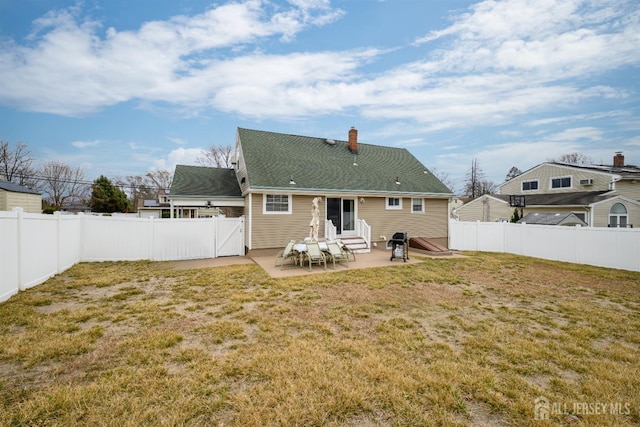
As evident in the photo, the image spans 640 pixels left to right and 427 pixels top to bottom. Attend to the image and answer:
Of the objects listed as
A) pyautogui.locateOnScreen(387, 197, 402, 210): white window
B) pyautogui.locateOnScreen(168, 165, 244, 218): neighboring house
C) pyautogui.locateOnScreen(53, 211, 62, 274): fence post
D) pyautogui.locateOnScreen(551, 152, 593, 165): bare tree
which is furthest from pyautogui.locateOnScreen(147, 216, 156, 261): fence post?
pyautogui.locateOnScreen(551, 152, 593, 165): bare tree

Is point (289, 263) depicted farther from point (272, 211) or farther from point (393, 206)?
point (393, 206)

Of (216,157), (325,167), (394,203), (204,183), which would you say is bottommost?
(394,203)

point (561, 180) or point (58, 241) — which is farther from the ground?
point (561, 180)

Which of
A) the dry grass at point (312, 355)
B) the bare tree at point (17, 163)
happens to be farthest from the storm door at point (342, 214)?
the bare tree at point (17, 163)

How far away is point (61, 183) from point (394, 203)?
48.2 m

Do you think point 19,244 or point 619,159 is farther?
point 619,159

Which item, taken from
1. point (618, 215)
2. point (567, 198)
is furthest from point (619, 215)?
point (567, 198)

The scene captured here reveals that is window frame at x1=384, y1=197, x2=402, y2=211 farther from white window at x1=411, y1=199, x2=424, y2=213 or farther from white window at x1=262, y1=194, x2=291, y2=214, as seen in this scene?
white window at x1=262, y1=194, x2=291, y2=214

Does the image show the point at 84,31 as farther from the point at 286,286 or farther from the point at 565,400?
the point at 565,400

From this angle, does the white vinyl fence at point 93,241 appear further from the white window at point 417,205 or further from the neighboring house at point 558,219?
the neighboring house at point 558,219

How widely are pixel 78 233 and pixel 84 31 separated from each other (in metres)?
8.31

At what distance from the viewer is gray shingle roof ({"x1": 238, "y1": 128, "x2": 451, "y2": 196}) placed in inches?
494

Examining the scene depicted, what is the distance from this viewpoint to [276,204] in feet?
39.8

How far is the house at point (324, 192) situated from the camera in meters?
12.0
